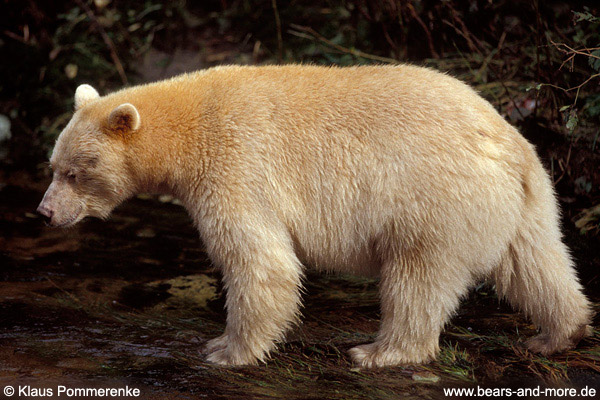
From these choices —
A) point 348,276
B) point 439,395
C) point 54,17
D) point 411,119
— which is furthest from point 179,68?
point 439,395

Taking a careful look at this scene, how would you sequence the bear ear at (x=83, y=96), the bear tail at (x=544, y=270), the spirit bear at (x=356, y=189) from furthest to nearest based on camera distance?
the bear ear at (x=83, y=96), the bear tail at (x=544, y=270), the spirit bear at (x=356, y=189)

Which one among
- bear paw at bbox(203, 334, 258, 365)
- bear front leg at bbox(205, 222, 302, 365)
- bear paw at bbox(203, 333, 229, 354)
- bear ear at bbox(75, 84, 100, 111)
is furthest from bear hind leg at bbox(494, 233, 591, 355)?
bear ear at bbox(75, 84, 100, 111)

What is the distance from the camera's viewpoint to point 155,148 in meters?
4.83

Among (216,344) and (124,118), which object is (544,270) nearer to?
(216,344)

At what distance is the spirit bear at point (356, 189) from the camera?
4.38 metres

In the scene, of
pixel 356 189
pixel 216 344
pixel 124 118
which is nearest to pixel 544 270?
pixel 356 189

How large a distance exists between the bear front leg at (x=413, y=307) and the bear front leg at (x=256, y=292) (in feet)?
1.99

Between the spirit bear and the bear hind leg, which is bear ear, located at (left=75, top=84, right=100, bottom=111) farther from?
the bear hind leg

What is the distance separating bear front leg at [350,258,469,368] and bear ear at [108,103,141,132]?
1942 millimetres

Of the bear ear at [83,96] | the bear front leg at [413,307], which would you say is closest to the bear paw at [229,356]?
the bear front leg at [413,307]

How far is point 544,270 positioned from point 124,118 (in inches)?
117

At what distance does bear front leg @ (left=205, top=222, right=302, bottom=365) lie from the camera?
4.56 metres

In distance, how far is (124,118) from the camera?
4711 millimetres

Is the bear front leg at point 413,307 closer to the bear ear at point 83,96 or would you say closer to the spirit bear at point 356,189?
the spirit bear at point 356,189
